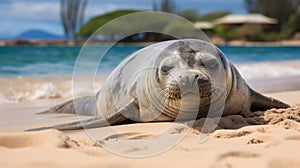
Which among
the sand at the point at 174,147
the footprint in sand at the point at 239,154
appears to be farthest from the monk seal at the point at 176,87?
the footprint in sand at the point at 239,154

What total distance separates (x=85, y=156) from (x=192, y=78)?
47.8 inches

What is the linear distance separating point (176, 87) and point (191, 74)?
0.15 m

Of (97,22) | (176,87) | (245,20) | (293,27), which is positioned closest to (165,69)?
(176,87)

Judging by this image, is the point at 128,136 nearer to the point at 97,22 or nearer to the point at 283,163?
the point at 283,163

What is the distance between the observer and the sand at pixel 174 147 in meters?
2.55

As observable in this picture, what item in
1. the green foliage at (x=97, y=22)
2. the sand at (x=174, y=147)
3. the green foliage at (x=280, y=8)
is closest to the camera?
the sand at (x=174, y=147)

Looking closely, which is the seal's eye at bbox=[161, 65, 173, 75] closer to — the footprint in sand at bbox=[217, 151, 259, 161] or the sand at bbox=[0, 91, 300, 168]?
the sand at bbox=[0, 91, 300, 168]

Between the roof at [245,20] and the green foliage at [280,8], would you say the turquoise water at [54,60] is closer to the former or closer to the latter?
the roof at [245,20]

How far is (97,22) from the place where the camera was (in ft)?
197

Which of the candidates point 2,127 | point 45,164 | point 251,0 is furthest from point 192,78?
point 251,0

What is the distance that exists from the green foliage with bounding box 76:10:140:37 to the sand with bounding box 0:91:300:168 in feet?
177

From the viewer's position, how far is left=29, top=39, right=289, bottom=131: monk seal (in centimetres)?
362

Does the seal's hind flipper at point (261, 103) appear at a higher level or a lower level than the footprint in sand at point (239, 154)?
higher

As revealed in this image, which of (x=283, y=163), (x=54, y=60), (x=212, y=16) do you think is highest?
(x=212, y=16)
